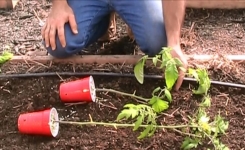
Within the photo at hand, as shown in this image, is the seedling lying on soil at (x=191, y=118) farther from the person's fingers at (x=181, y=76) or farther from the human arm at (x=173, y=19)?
the human arm at (x=173, y=19)

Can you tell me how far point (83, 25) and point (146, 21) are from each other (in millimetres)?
295

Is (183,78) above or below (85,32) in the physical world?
below

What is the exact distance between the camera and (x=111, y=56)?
2418 millimetres

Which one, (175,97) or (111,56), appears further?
(111,56)

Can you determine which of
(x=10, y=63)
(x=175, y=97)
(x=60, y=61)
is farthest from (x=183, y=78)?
(x=10, y=63)

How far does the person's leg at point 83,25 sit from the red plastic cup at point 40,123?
0.45 meters

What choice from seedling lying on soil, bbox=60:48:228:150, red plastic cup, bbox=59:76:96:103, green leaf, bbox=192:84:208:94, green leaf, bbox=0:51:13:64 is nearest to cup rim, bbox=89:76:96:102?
red plastic cup, bbox=59:76:96:103

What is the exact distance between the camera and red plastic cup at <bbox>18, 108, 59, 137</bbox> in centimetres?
197

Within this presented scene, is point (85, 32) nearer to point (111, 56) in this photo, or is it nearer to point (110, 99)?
point (111, 56)

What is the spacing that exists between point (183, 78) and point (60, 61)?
0.60 m

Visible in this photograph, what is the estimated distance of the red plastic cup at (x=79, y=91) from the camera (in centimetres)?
210

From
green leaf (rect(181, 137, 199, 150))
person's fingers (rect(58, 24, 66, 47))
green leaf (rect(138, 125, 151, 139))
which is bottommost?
green leaf (rect(181, 137, 199, 150))

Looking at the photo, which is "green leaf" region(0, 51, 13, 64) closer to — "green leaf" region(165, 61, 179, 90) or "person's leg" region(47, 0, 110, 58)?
"person's leg" region(47, 0, 110, 58)

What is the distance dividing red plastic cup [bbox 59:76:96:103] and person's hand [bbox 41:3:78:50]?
286 millimetres
